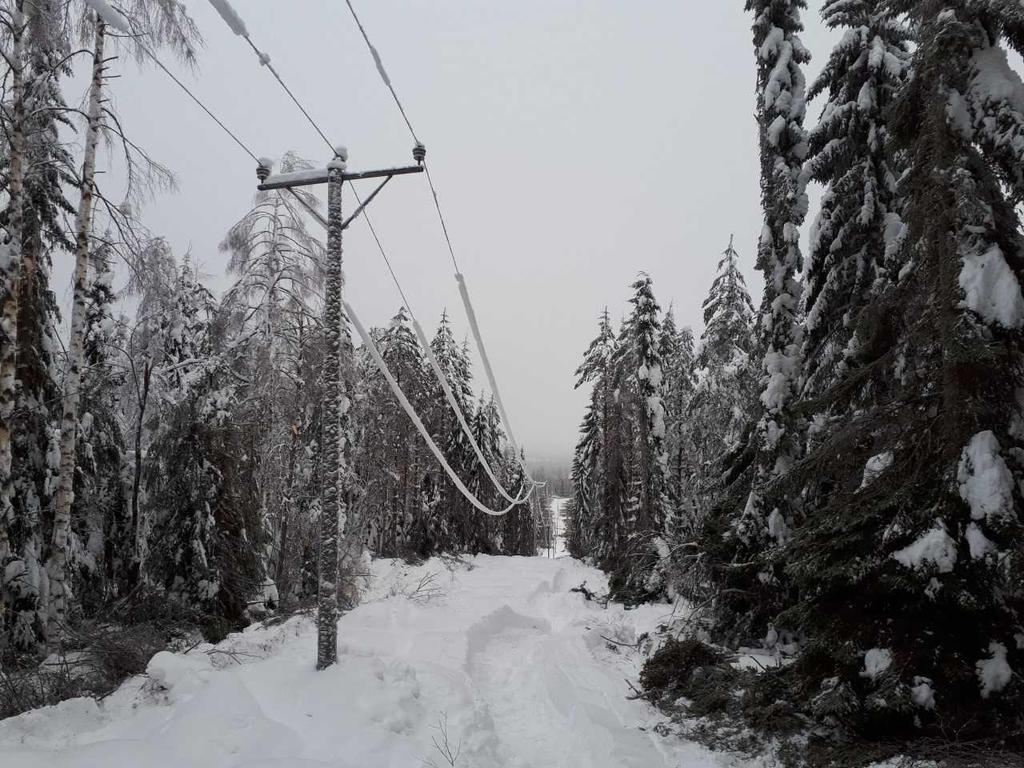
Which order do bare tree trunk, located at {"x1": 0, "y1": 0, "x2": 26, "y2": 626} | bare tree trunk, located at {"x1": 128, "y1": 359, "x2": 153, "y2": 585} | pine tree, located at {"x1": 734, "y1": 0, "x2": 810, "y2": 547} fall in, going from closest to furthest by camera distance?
bare tree trunk, located at {"x1": 0, "y1": 0, "x2": 26, "y2": 626}, pine tree, located at {"x1": 734, "y1": 0, "x2": 810, "y2": 547}, bare tree trunk, located at {"x1": 128, "y1": 359, "x2": 153, "y2": 585}

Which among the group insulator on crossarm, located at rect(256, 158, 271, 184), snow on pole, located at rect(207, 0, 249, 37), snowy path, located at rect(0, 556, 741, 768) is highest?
insulator on crossarm, located at rect(256, 158, 271, 184)

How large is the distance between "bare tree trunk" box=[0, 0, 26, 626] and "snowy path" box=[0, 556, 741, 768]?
12.1 ft

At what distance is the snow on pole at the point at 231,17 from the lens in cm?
443

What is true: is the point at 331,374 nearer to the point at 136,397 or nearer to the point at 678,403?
the point at 136,397

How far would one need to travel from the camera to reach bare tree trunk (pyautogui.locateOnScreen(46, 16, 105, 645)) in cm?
889

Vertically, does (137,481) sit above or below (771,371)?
below

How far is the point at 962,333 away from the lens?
4.72 m

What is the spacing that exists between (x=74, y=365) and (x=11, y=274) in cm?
168

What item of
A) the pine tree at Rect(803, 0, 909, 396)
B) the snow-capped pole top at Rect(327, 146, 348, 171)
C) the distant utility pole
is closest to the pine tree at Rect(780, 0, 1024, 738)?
the pine tree at Rect(803, 0, 909, 396)

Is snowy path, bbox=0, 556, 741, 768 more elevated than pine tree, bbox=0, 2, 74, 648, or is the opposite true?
pine tree, bbox=0, 2, 74, 648

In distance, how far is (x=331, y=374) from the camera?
25.6 ft

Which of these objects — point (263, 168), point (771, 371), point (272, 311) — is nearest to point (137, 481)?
point (272, 311)

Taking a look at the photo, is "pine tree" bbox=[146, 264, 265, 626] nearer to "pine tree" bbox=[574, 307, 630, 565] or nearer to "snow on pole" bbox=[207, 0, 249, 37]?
"snow on pole" bbox=[207, 0, 249, 37]

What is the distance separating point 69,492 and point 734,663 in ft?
37.1
